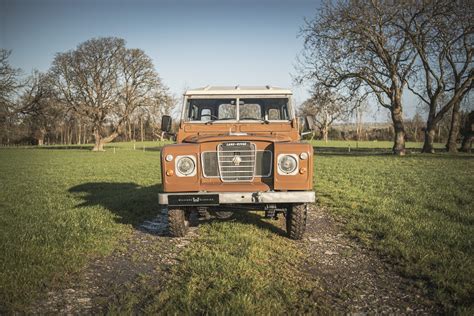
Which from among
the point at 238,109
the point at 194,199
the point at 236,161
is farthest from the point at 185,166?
the point at 238,109

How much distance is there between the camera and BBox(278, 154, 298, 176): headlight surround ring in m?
4.75

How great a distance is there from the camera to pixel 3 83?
26.2m

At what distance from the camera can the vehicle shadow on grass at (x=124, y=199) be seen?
7142 millimetres

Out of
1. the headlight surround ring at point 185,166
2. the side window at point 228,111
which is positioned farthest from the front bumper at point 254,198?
the side window at point 228,111

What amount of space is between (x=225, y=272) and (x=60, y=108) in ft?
117

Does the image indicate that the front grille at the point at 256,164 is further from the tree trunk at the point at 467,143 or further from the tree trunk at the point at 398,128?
the tree trunk at the point at 467,143

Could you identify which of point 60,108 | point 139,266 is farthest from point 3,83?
point 139,266

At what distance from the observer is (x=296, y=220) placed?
500 centimetres

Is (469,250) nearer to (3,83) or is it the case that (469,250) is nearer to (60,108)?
(3,83)

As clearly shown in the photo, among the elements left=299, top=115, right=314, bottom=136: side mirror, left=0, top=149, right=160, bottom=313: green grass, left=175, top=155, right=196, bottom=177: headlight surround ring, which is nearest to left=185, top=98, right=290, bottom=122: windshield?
left=299, top=115, right=314, bottom=136: side mirror

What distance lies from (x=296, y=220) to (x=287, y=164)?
0.91 meters

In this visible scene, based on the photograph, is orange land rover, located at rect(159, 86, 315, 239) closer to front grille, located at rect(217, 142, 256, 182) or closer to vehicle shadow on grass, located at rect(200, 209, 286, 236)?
front grille, located at rect(217, 142, 256, 182)

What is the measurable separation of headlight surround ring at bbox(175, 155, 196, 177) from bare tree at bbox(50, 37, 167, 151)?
34.0 metres

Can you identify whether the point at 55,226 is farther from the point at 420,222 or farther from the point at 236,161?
the point at 420,222
